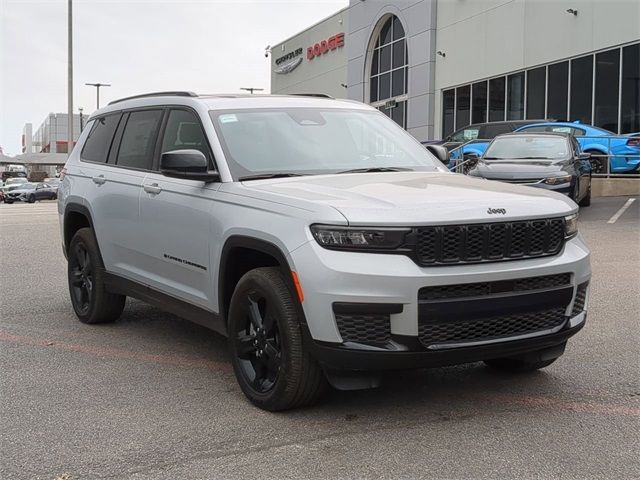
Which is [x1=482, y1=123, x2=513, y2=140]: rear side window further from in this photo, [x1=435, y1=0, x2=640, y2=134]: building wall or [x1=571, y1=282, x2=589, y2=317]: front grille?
[x1=571, y1=282, x2=589, y2=317]: front grille

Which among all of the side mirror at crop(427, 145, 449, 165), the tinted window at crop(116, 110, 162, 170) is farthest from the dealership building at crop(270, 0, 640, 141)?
the tinted window at crop(116, 110, 162, 170)

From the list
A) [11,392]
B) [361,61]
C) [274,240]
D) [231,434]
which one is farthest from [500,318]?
[361,61]

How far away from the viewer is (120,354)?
5480 mm

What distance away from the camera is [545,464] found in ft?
11.2

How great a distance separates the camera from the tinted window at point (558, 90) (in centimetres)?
2497

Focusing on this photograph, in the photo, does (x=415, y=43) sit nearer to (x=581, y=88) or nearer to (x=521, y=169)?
(x=581, y=88)

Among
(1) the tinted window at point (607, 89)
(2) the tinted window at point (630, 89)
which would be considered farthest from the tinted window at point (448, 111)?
(2) the tinted window at point (630, 89)

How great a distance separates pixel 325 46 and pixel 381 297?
43.5m

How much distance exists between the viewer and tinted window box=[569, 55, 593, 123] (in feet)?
78.3

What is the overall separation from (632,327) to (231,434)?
386 cm

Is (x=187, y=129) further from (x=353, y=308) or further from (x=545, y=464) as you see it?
(x=545, y=464)

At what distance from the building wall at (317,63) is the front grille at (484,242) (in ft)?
128

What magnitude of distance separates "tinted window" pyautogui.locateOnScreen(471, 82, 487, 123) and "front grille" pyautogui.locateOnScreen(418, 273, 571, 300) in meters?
26.6

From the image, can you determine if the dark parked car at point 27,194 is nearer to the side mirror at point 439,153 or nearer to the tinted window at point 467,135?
the tinted window at point 467,135
